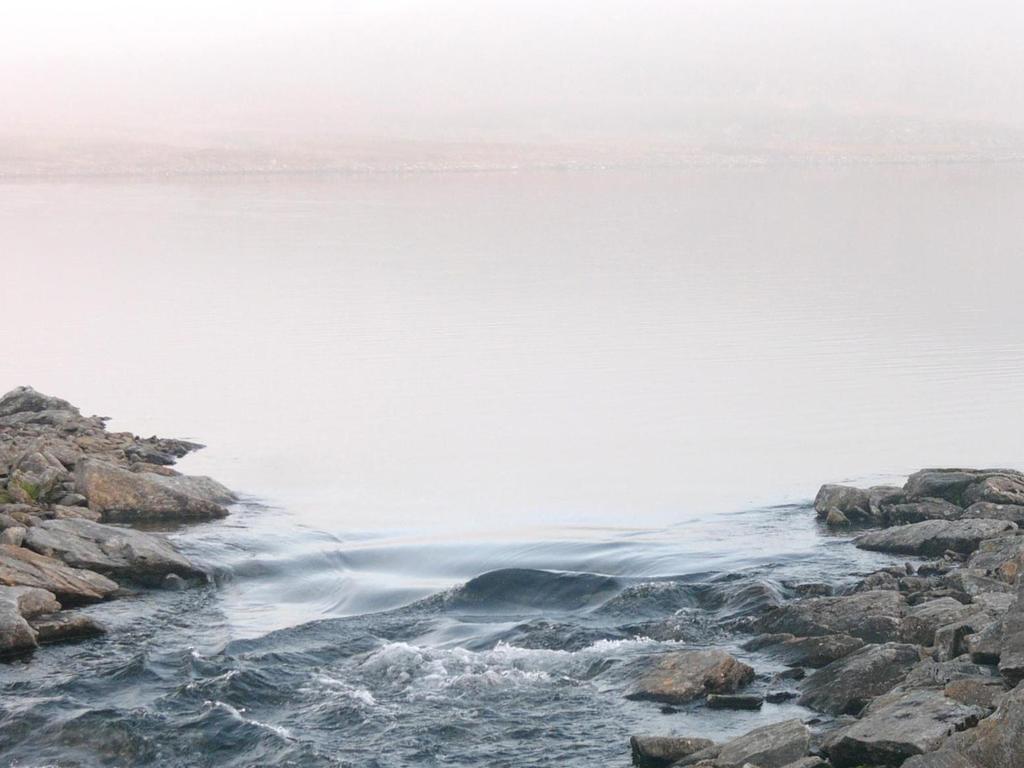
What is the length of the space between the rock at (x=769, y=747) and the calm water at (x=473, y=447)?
5.06ft

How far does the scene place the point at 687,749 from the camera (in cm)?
1498

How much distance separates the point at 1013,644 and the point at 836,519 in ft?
38.5

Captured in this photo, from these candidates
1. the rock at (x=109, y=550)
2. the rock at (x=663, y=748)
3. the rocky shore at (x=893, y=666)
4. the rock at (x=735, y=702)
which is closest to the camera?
the rocky shore at (x=893, y=666)

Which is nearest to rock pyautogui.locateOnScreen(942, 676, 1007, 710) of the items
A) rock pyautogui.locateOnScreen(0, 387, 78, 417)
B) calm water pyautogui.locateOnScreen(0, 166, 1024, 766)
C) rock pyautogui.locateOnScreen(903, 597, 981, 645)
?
calm water pyautogui.locateOnScreen(0, 166, 1024, 766)

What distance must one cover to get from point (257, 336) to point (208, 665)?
1361 inches

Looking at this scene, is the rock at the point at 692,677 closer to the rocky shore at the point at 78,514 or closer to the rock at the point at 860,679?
the rock at the point at 860,679

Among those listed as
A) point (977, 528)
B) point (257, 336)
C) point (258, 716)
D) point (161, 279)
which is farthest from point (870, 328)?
point (258, 716)

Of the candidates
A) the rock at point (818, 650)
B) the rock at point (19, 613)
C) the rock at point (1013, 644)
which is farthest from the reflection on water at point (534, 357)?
the rock at point (1013, 644)

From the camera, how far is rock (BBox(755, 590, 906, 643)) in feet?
59.9

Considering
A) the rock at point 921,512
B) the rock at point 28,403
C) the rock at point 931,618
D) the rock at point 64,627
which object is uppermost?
the rock at point 28,403

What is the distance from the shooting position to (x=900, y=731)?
13.6m

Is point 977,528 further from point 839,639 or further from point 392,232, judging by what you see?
point 392,232

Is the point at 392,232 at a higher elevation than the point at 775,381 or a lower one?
higher

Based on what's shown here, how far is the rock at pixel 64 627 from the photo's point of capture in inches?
763
